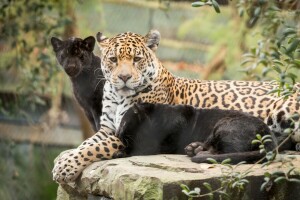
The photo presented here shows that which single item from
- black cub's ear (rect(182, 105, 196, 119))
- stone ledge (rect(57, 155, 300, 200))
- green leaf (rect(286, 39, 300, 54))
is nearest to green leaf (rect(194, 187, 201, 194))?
stone ledge (rect(57, 155, 300, 200))

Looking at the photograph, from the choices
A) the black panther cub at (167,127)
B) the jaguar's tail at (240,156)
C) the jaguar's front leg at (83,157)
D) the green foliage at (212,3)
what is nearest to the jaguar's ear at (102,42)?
the black panther cub at (167,127)

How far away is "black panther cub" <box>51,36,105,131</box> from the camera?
30.4 ft

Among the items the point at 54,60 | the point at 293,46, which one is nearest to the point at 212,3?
the point at 293,46

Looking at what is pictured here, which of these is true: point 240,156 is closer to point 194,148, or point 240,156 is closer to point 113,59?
point 194,148

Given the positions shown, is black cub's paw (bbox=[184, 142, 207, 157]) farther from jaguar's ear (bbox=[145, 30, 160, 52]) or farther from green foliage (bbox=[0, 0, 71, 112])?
green foliage (bbox=[0, 0, 71, 112])

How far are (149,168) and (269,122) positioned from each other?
1861 millimetres

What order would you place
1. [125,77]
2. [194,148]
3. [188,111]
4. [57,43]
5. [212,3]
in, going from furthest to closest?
[57,43]
[125,77]
[188,111]
[194,148]
[212,3]

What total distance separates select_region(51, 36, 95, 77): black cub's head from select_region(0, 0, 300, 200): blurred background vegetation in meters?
3.33

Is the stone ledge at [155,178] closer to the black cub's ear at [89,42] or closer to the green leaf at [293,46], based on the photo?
the green leaf at [293,46]

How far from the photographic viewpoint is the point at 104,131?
28.5 feet

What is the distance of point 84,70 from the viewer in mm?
9430

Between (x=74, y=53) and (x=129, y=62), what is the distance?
1.02 meters

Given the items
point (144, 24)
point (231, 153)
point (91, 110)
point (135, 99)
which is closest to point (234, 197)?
point (231, 153)

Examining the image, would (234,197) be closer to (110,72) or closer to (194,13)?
(110,72)
